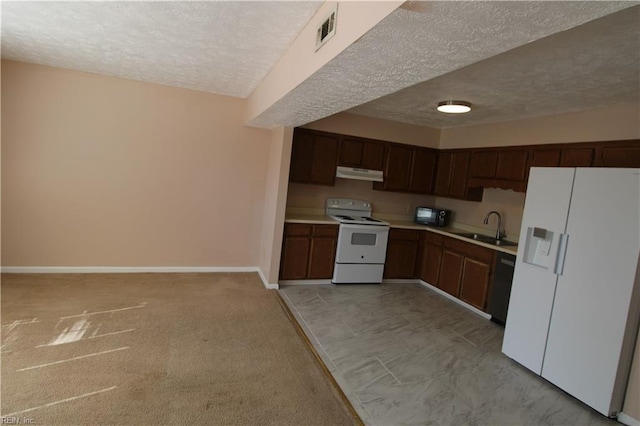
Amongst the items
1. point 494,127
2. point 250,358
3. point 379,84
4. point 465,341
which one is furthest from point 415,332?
point 494,127

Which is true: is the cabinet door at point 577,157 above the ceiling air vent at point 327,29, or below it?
below

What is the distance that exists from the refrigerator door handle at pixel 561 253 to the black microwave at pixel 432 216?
8.15 feet

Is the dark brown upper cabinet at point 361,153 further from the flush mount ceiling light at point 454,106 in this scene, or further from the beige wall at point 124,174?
the flush mount ceiling light at point 454,106

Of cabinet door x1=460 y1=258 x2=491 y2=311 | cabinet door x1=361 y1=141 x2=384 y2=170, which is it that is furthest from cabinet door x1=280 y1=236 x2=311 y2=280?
cabinet door x1=460 y1=258 x2=491 y2=311

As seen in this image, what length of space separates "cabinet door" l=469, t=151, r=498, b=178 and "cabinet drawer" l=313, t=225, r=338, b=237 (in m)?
2.07

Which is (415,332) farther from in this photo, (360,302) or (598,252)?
(598,252)

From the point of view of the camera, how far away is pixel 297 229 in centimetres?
448

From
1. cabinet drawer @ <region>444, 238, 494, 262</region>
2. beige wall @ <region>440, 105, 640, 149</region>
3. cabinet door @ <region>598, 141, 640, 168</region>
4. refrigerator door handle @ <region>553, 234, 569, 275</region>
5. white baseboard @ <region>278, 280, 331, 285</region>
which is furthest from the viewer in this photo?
white baseboard @ <region>278, 280, 331, 285</region>

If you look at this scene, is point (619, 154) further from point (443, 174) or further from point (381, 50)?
point (381, 50)

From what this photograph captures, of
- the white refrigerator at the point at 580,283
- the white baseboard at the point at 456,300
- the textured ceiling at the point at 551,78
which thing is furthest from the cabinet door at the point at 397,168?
the white refrigerator at the point at 580,283

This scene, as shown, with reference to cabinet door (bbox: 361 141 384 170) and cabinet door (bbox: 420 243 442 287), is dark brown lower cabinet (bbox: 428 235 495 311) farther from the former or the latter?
cabinet door (bbox: 361 141 384 170)

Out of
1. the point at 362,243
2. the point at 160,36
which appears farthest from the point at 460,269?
the point at 160,36

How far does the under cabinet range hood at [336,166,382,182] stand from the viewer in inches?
190

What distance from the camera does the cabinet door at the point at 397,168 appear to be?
5.15m
